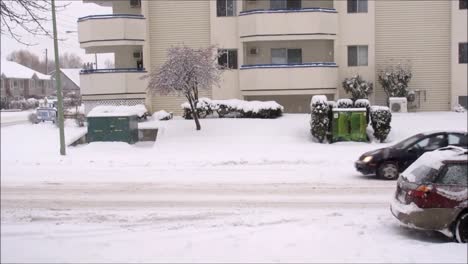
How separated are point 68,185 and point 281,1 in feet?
67.6

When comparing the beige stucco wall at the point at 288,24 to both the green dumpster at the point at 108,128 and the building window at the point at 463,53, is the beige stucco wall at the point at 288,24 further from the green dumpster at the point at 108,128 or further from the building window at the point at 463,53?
the green dumpster at the point at 108,128

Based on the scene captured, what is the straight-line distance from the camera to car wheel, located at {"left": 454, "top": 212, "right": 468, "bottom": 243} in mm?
8000

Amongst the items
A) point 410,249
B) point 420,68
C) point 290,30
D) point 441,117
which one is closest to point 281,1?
point 290,30

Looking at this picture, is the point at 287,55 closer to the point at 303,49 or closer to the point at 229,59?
the point at 303,49

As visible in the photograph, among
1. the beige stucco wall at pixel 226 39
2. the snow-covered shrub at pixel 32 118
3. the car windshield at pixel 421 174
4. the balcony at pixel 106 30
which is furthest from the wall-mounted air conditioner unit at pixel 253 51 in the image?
the snow-covered shrub at pixel 32 118

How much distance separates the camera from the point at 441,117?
2627cm

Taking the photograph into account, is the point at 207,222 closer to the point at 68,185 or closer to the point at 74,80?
the point at 68,185

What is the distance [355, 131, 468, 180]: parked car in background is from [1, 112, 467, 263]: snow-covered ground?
46cm

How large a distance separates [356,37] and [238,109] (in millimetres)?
8879

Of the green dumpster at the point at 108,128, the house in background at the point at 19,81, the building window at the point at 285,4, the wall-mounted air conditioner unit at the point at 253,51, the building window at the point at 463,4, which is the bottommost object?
the green dumpster at the point at 108,128

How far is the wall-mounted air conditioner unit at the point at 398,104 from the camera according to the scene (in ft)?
96.4

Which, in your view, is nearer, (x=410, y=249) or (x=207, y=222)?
(x=410, y=249)

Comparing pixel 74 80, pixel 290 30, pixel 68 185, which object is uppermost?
pixel 290 30

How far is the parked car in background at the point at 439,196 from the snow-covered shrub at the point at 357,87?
70.2 ft
